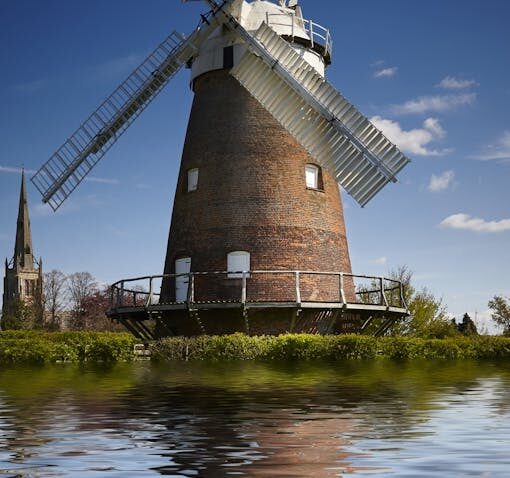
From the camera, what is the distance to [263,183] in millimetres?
24125

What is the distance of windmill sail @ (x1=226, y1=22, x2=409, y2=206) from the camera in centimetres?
2277

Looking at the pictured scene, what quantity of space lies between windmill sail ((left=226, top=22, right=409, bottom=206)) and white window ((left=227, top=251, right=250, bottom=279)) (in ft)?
11.3

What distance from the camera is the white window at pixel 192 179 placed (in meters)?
25.3

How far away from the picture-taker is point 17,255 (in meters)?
115

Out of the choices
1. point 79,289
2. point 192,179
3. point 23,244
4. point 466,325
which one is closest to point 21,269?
point 23,244

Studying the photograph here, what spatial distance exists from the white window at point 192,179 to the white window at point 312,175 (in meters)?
3.37

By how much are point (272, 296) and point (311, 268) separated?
4.90ft

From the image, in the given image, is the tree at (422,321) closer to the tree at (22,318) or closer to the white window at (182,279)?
the white window at (182,279)

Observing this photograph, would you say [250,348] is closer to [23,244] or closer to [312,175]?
[312,175]

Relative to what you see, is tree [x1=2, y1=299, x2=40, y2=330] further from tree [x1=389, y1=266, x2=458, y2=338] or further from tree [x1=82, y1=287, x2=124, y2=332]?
tree [x1=389, y1=266, x2=458, y2=338]

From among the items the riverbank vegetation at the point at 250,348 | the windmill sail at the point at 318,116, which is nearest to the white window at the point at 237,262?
the riverbank vegetation at the point at 250,348

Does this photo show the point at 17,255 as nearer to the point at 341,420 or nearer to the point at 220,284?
the point at 220,284

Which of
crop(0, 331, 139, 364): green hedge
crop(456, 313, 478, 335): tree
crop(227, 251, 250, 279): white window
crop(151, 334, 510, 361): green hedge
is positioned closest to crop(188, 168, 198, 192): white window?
crop(227, 251, 250, 279): white window

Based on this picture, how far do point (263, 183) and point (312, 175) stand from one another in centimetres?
182
